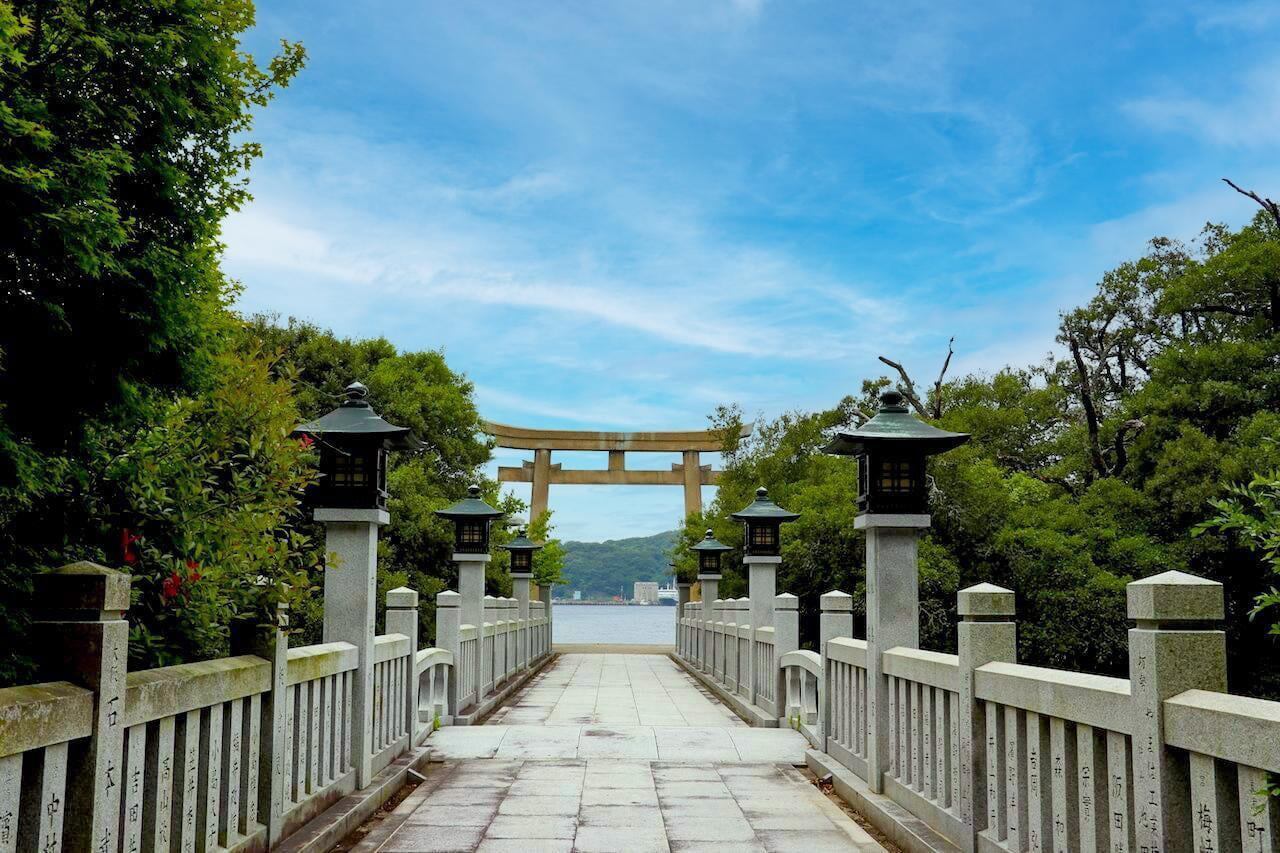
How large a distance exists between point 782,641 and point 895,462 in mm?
3583

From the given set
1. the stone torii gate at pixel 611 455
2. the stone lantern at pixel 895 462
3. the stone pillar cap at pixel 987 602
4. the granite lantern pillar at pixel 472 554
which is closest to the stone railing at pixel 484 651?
the granite lantern pillar at pixel 472 554

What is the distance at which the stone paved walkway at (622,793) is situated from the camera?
511 cm

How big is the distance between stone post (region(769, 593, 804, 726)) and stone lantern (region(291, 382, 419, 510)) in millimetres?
4084

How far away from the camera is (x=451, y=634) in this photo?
1010 centimetres

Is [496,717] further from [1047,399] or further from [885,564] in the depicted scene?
[1047,399]

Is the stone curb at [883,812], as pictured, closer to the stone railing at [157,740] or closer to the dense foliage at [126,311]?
the stone railing at [157,740]

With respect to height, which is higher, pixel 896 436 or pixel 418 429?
pixel 418 429

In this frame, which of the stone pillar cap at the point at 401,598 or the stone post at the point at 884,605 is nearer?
the stone post at the point at 884,605

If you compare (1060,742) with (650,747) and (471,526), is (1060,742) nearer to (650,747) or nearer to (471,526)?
(650,747)

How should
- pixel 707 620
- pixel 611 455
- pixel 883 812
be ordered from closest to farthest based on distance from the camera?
pixel 883 812 < pixel 707 620 < pixel 611 455

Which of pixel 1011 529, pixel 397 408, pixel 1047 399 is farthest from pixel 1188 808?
pixel 1047 399

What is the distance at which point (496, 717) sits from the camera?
11344 millimetres

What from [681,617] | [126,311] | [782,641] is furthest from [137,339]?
[681,617]

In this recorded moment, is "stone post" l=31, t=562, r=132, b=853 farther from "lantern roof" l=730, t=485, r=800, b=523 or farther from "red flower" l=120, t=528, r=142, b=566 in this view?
"lantern roof" l=730, t=485, r=800, b=523
